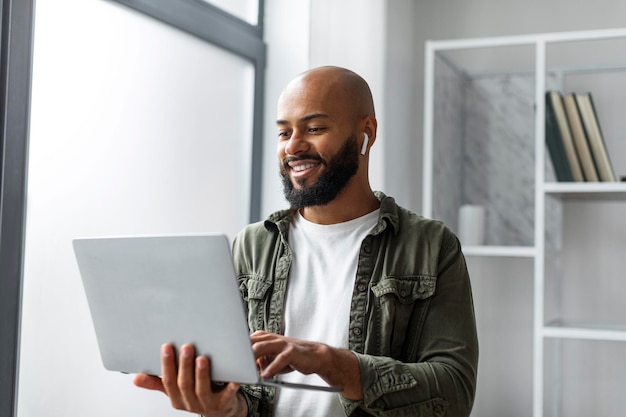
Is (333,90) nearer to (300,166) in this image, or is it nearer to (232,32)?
(300,166)

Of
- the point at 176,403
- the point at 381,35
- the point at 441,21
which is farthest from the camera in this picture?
the point at 441,21

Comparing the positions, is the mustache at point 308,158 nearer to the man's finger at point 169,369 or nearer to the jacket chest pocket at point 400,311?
the jacket chest pocket at point 400,311

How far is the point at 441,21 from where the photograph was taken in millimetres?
3098

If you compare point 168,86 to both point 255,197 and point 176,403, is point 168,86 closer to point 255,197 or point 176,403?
point 255,197

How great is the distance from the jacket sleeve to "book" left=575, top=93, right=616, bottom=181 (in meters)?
1.23

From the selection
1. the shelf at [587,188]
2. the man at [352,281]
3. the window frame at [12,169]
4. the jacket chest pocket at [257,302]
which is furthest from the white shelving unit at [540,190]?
the window frame at [12,169]

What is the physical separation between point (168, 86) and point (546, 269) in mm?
1475

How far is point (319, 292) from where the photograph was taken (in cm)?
141

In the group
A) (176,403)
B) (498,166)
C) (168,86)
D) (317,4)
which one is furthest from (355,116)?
(498,166)

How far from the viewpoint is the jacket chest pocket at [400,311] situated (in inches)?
53.5

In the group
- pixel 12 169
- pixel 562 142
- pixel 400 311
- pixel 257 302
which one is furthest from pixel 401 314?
pixel 562 142

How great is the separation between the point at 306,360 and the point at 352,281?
293 mm

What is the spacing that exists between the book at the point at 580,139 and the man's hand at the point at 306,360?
1480 mm

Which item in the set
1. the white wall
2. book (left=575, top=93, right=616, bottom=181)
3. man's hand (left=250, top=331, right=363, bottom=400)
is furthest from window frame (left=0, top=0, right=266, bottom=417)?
book (left=575, top=93, right=616, bottom=181)
